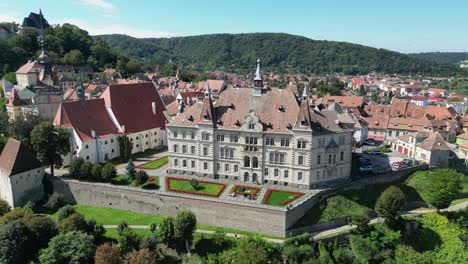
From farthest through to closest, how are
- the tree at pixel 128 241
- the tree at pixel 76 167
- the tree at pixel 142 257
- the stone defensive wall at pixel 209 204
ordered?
the tree at pixel 76 167 → the stone defensive wall at pixel 209 204 → the tree at pixel 128 241 → the tree at pixel 142 257

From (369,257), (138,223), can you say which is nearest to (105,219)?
(138,223)

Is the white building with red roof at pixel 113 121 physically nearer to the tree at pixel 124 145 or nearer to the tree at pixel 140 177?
the tree at pixel 124 145

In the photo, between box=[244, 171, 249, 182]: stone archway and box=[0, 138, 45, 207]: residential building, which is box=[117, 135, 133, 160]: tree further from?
box=[244, 171, 249, 182]: stone archway

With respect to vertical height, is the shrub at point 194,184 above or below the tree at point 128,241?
above

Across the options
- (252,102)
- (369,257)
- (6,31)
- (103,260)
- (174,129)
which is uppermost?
(6,31)

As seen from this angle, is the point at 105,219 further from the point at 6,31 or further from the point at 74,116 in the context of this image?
the point at 6,31

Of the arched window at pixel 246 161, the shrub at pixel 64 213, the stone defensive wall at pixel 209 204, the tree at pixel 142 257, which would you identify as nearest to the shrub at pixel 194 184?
the stone defensive wall at pixel 209 204

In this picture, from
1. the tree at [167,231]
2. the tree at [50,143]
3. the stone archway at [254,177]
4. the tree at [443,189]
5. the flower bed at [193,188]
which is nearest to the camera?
the tree at [167,231]
